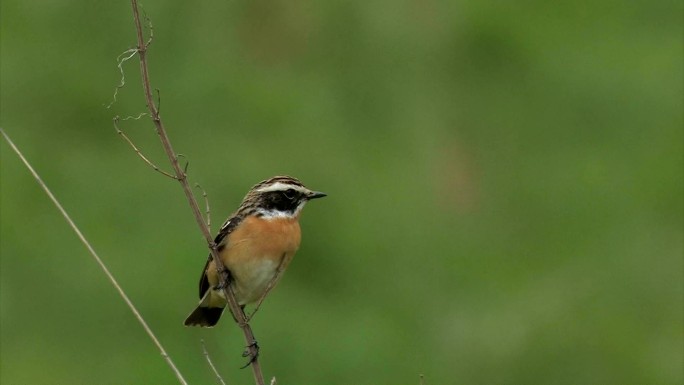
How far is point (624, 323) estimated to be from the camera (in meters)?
11.5

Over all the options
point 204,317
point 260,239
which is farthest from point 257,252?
point 204,317

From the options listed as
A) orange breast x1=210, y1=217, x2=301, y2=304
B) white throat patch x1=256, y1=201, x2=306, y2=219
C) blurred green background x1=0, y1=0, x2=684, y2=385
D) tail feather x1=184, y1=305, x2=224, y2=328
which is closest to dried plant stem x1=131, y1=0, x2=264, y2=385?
orange breast x1=210, y1=217, x2=301, y2=304

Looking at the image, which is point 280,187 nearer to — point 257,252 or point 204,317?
point 257,252

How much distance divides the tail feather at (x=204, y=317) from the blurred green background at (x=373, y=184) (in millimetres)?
1803

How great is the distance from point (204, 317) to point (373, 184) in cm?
432

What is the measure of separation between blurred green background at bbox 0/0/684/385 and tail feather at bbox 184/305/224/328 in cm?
180

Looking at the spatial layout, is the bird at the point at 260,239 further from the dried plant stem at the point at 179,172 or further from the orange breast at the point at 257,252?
the dried plant stem at the point at 179,172

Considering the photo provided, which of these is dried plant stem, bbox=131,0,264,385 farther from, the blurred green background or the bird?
the blurred green background

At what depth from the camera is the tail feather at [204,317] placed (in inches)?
329

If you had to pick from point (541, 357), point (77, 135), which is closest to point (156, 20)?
point (77, 135)

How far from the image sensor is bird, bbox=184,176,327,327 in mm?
7738

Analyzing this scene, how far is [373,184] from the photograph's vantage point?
41.0 feet

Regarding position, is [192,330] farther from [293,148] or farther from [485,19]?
[485,19]

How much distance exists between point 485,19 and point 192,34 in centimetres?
292
